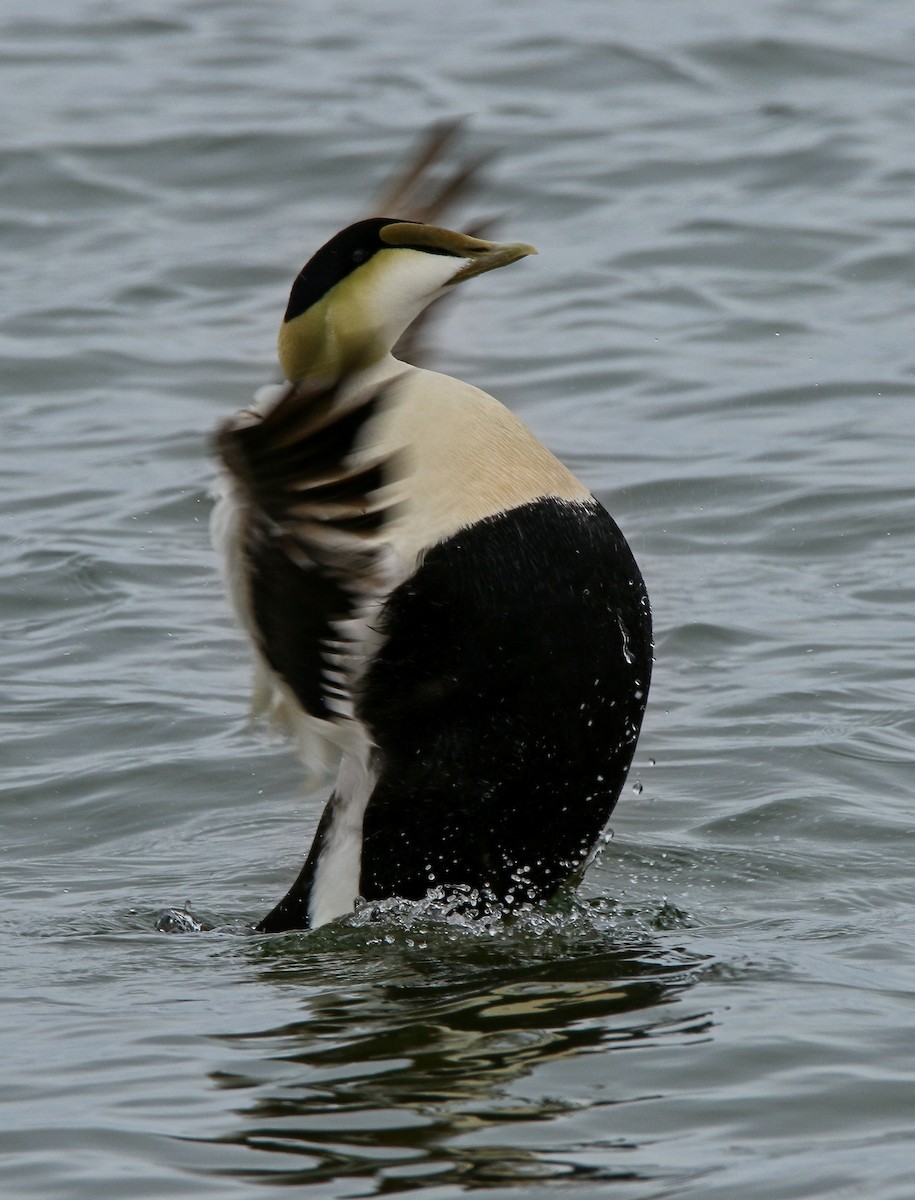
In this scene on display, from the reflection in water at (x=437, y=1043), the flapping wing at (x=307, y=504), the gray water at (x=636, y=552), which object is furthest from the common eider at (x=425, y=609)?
the gray water at (x=636, y=552)

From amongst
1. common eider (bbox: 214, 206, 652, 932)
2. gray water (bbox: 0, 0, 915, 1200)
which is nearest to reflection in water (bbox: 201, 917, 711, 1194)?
gray water (bbox: 0, 0, 915, 1200)

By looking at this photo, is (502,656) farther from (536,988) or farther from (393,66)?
(393,66)

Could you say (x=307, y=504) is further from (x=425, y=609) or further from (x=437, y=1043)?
(x=437, y=1043)

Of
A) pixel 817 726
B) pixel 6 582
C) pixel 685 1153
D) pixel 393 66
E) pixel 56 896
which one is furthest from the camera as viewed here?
pixel 393 66

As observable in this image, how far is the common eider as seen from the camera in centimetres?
349

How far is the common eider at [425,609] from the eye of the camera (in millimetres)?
3486

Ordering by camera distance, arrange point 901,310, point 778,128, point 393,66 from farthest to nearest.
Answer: point 393,66 → point 778,128 → point 901,310

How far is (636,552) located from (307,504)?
3475 millimetres

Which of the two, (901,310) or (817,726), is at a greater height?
(901,310)

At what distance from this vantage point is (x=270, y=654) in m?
3.65

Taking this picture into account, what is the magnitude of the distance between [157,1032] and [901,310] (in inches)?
242

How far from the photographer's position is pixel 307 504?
342 centimetres

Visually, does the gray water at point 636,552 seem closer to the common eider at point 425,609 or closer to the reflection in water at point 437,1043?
the reflection in water at point 437,1043

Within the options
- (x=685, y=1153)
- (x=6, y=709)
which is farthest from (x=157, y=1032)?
(x=6, y=709)
